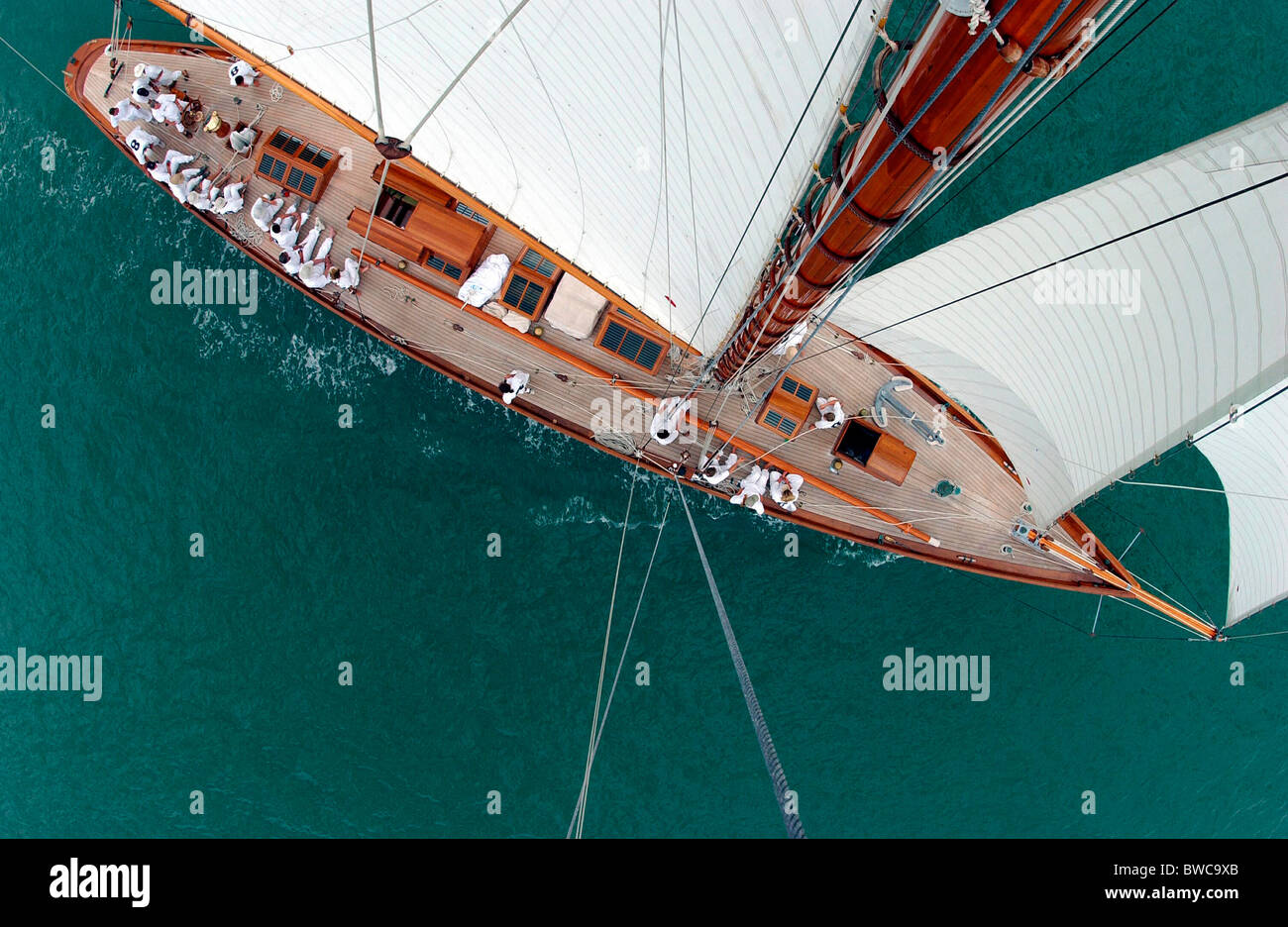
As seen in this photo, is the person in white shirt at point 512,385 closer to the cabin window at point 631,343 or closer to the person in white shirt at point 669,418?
the cabin window at point 631,343

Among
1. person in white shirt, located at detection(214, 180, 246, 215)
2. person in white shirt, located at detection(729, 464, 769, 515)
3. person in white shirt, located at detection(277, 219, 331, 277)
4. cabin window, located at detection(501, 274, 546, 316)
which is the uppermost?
person in white shirt, located at detection(214, 180, 246, 215)

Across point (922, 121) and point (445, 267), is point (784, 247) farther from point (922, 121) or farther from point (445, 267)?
point (445, 267)

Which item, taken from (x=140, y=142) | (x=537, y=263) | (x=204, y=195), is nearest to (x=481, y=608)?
(x=537, y=263)

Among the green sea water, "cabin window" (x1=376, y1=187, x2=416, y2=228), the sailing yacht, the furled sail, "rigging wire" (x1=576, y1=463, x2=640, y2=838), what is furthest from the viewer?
the green sea water

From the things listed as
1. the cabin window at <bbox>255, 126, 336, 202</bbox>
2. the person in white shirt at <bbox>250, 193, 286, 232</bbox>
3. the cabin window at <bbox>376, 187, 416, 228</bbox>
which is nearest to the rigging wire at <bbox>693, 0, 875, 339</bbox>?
the cabin window at <bbox>376, 187, 416, 228</bbox>

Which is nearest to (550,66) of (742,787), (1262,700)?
(742,787)

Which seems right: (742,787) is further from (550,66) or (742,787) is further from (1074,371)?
(550,66)

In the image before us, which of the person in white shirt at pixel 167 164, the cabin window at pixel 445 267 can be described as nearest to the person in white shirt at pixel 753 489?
the cabin window at pixel 445 267

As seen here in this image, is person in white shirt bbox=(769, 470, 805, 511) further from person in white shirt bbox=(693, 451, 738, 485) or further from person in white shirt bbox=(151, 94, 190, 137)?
person in white shirt bbox=(151, 94, 190, 137)
